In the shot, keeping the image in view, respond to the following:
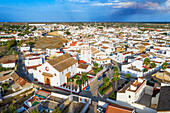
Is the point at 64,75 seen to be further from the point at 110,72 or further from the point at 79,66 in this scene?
the point at 110,72

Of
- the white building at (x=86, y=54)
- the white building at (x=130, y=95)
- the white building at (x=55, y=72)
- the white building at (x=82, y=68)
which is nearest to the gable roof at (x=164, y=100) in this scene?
the white building at (x=130, y=95)

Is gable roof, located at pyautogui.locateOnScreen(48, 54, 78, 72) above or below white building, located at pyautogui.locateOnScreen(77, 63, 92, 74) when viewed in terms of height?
above

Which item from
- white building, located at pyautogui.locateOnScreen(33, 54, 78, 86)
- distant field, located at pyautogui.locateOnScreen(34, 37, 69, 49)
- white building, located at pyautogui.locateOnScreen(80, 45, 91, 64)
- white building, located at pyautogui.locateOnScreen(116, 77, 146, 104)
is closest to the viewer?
white building, located at pyautogui.locateOnScreen(116, 77, 146, 104)

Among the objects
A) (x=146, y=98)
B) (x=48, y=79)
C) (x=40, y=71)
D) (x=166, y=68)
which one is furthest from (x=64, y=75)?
(x=166, y=68)

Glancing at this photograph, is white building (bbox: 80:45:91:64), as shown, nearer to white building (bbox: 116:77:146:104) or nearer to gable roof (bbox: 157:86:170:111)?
white building (bbox: 116:77:146:104)

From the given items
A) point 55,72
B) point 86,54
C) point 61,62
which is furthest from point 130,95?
point 86,54

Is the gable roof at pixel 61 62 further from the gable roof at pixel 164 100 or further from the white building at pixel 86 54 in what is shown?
the gable roof at pixel 164 100

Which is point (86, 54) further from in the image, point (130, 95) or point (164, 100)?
point (164, 100)

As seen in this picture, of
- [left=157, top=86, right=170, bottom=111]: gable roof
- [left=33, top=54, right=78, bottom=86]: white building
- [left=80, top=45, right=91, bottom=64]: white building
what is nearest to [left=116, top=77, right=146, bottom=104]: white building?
[left=157, top=86, right=170, bottom=111]: gable roof
